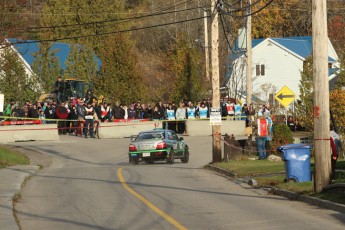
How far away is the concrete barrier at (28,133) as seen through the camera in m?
47.2

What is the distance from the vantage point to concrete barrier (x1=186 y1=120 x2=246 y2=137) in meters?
53.2

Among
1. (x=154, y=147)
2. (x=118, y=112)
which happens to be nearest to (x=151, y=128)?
(x=118, y=112)

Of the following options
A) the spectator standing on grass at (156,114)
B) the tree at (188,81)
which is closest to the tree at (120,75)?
the tree at (188,81)

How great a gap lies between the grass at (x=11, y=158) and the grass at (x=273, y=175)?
803 centimetres

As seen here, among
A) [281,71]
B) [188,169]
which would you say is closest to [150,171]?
[188,169]

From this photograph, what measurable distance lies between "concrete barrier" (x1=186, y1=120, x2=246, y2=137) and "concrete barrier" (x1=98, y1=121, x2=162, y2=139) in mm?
2003

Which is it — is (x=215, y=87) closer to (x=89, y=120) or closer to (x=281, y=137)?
(x=281, y=137)

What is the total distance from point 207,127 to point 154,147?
18.4 metres

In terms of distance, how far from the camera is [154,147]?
35594mm

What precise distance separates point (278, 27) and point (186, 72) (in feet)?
141

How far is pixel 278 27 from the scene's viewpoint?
103 meters

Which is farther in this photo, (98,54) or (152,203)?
(98,54)

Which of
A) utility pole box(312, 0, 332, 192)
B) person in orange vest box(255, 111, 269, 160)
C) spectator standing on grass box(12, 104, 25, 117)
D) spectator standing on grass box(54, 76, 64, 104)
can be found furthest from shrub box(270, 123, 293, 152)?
spectator standing on grass box(54, 76, 64, 104)

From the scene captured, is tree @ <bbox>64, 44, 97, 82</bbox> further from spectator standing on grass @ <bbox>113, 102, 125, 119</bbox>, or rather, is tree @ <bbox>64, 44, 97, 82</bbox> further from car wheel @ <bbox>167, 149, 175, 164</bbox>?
car wheel @ <bbox>167, 149, 175, 164</bbox>
